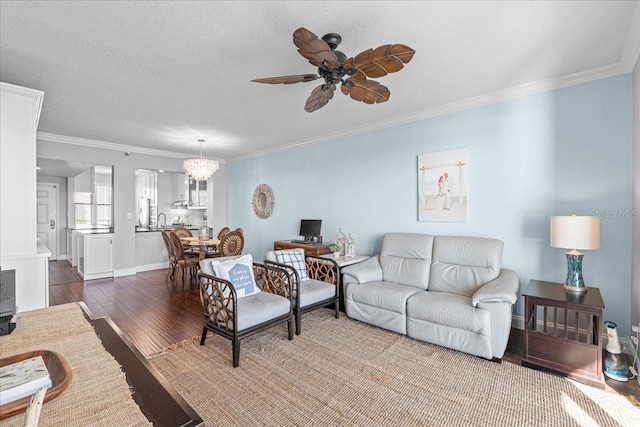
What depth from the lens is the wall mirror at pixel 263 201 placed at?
617 centimetres

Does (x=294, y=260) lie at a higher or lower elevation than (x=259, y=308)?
higher

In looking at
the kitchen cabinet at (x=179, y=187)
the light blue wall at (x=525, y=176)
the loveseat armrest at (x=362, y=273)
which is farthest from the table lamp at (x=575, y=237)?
the kitchen cabinet at (x=179, y=187)

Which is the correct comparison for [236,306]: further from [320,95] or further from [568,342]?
[568,342]

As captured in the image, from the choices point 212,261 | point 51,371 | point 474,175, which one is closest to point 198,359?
point 212,261

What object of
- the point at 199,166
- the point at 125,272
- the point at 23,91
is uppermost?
the point at 23,91

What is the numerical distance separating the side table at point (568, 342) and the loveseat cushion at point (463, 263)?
491 mm

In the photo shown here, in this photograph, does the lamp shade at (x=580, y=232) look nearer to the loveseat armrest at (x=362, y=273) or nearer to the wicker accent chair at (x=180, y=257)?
the loveseat armrest at (x=362, y=273)

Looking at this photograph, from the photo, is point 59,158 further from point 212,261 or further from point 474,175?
point 474,175

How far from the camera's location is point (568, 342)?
91.7 inches

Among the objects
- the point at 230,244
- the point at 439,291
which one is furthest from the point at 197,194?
the point at 439,291

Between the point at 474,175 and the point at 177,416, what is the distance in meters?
3.60

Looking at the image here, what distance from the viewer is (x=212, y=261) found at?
9.20ft

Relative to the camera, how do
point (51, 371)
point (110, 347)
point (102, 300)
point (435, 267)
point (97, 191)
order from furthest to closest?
point (97, 191) < point (102, 300) < point (435, 267) < point (110, 347) < point (51, 371)

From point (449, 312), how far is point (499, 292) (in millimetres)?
451
